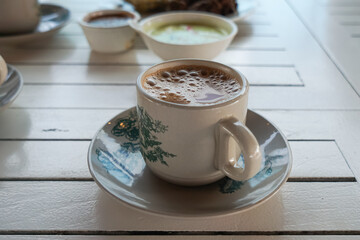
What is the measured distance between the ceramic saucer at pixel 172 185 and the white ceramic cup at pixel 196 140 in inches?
0.8

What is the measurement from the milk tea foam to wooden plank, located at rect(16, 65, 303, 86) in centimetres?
34

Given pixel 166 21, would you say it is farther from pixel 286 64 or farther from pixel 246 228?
pixel 246 228

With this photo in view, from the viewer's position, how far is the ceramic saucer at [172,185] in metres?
0.53

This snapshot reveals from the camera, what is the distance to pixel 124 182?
22.7 inches

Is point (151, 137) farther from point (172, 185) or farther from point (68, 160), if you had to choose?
point (68, 160)

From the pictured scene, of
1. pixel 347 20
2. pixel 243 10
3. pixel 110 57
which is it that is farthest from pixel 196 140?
pixel 347 20

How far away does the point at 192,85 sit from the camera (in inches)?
24.5

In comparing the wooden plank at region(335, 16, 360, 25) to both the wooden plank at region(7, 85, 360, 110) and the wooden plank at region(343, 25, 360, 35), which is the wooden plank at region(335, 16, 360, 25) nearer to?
the wooden plank at region(343, 25, 360, 35)

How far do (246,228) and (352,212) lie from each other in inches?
6.3

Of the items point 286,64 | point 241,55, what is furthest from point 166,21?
point 286,64

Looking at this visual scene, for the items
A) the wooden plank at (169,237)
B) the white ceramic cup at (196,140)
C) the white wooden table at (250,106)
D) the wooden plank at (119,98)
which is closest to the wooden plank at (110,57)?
the white wooden table at (250,106)

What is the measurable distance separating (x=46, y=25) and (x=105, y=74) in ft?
1.14

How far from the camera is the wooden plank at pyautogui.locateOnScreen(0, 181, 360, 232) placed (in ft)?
1.81

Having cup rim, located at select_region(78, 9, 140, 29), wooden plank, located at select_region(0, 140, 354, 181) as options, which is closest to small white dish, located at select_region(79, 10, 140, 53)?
cup rim, located at select_region(78, 9, 140, 29)
